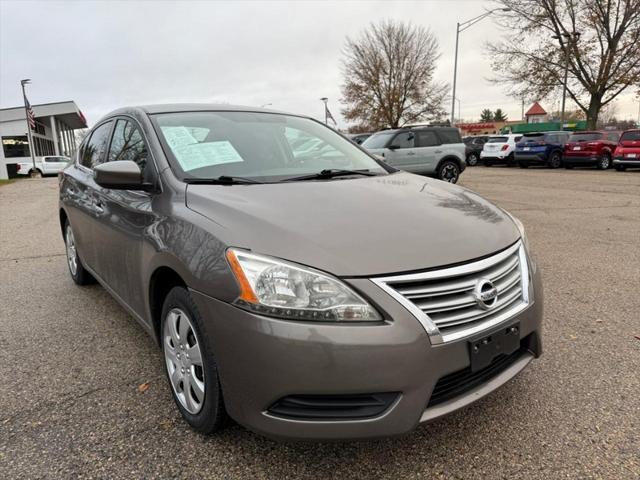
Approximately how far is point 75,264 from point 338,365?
12.2 ft

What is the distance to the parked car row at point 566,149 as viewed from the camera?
62.1 ft

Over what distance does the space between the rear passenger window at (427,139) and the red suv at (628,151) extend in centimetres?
970

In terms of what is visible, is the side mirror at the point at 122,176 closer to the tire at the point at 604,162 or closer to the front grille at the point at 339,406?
the front grille at the point at 339,406

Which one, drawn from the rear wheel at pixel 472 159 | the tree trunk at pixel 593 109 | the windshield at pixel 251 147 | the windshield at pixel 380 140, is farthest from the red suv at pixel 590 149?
the windshield at pixel 251 147

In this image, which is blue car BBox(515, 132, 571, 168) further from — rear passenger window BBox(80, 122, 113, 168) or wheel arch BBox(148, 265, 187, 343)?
wheel arch BBox(148, 265, 187, 343)

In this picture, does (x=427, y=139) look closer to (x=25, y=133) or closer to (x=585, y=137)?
(x=585, y=137)

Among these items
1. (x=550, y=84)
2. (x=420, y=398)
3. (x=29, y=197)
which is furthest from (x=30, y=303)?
(x=550, y=84)

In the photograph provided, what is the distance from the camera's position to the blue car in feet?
70.6

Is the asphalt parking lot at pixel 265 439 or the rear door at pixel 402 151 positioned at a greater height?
the rear door at pixel 402 151

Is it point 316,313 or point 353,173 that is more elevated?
point 353,173

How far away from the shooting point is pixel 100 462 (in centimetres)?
210

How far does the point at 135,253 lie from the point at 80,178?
177cm

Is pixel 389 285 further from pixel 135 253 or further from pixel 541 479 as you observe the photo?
pixel 135 253

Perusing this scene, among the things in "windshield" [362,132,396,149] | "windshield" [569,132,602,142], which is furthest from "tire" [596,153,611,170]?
"windshield" [362,132,396,149]
